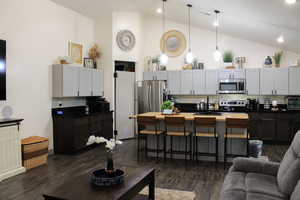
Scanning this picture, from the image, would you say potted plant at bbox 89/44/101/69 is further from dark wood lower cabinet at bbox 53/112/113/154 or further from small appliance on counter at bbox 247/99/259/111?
small appliance on counter at bbox 247/99/259/111

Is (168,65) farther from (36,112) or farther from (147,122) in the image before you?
(36,112)

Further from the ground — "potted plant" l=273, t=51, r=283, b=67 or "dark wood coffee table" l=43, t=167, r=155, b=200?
"potted plant" l=273, t=51, r=283, b=67

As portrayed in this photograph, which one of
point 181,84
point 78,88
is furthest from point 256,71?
point 78,88

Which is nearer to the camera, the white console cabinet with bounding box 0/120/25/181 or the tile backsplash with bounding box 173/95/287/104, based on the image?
the white console cabinet with bounding box 0/120/25/181

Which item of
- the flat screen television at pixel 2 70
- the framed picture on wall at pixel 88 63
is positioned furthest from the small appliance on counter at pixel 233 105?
the flat screen television at pixel 2 70

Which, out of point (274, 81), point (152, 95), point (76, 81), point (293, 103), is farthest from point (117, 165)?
point (293, 103)

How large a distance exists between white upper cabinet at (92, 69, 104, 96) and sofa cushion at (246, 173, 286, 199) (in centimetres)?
503

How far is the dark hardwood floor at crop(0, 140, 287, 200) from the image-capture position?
364 cm

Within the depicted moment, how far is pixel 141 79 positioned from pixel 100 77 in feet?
4.63

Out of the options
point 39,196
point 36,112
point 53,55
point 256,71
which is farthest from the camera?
point 256,71

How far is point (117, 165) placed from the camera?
3465 millimetres

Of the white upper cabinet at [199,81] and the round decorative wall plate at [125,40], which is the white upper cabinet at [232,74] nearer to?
the white upper cabinet at [199,81]

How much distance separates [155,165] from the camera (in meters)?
4.95

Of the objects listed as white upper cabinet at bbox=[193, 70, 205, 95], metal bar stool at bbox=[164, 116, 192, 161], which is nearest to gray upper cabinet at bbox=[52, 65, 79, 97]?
metal bar stool at bbox=[164, 116, 192, 161]
